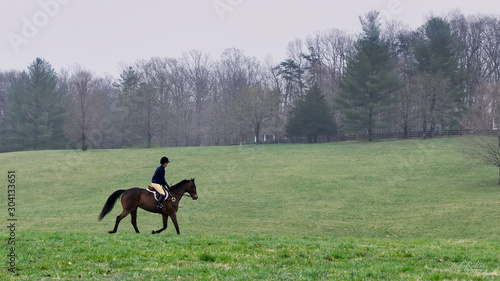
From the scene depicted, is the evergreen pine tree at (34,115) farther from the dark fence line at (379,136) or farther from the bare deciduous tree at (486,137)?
the bare deciduous tree at (486,137)

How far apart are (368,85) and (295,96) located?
25.9 m

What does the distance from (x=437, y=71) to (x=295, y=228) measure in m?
55.3

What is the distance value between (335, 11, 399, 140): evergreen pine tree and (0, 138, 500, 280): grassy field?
6.54m

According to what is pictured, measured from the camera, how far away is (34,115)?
3376 inches

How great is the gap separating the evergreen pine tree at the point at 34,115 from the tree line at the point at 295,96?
185 mm

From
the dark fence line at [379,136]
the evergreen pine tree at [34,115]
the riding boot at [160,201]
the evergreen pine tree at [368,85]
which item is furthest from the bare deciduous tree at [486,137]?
the evergreen pine tree at [34,115]

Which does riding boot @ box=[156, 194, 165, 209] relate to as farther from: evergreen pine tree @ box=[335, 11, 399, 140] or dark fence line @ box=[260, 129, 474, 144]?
dark fence line @ box=[260, 129, 474, 144]

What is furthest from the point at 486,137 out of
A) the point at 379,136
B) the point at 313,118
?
the point at 313,118

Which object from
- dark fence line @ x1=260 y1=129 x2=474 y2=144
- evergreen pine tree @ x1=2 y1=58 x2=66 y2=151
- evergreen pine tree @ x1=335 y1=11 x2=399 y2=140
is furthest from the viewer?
evergreen pine tree @ x1=2 y1=58 x2=66 y2=151

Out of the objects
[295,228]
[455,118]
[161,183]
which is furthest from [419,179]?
[161,183]

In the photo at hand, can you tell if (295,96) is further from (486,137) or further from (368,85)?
(486,137)

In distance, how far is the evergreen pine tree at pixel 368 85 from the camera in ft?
245

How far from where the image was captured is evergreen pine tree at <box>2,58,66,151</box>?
8444 centimetres

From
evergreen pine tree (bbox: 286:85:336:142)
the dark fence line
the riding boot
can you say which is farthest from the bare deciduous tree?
the riding boot
